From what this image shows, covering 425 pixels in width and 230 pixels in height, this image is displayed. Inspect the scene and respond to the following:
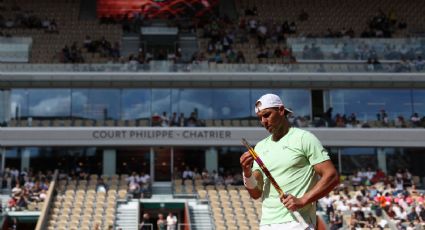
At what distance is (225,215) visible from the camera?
30281 millimetres

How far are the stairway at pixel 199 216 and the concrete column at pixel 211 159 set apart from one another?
471cm

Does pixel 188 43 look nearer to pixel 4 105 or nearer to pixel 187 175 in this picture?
pixel 187 175

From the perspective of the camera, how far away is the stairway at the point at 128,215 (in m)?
30.1

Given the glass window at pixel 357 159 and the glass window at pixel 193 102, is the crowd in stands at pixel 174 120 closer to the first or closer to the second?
the glass window at pixel 193 102

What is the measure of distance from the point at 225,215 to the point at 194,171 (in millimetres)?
6631

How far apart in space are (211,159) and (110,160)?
17.5ft

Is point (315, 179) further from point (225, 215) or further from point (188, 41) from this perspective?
point (188, 41)

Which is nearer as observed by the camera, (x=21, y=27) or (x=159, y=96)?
(x=159, y=96)

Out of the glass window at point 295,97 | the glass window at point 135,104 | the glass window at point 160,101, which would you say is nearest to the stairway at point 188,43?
the glass window at point 160,101

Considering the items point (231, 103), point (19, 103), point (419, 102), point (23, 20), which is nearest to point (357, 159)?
point (419, 102)

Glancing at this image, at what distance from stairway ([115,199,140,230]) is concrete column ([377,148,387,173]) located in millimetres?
13441

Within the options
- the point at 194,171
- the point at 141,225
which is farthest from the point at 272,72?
the point at 141,225

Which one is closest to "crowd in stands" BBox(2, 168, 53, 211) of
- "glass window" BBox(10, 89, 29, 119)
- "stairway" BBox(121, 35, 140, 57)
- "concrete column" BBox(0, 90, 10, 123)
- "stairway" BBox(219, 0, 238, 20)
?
"concrete column" BBox(0, 90, 10, 123)

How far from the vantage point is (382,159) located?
1483 inches
